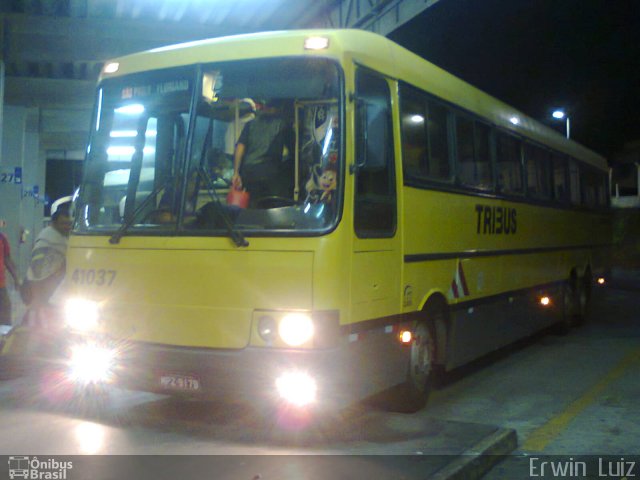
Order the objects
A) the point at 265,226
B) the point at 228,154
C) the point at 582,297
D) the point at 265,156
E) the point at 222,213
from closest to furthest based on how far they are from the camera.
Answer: the point at 265,226 < the point at 222,213 < the point at 265,156 < the point at 228,154 < the point at 582,297

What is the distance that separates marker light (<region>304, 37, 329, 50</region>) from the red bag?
48.1 inches

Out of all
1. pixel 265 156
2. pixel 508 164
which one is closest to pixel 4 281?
pixel 265 156

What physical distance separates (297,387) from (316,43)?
2.63 m

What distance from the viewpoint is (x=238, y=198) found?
20.8 ft

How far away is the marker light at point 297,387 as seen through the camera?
5875 mm

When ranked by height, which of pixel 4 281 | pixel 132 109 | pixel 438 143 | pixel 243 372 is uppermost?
pixel 132 109

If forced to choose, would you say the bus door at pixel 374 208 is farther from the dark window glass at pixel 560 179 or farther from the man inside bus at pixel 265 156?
the dark window glass at pixel 560 179

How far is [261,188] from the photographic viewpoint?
20.7ft

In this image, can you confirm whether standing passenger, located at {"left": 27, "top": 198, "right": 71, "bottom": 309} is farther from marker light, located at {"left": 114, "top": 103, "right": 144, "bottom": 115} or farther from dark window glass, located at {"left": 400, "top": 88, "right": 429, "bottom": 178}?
dark window glass, located at {"left": 400, "top": 88, "right": 429, "bottom": 178}

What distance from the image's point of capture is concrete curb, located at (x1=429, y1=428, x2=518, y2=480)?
5.53 metres

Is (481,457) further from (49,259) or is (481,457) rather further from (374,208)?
(49,259)

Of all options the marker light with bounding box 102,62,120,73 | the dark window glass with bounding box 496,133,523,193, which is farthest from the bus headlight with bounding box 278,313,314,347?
the dark window glass with bounding box 496,133,523,193

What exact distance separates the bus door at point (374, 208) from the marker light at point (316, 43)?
0.35 metres

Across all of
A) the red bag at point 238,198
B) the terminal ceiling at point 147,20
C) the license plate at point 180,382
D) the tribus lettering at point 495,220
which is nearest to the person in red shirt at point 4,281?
the license plate at point 180,382
